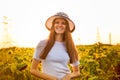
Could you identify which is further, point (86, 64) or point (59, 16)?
point (86, 64)

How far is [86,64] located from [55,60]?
16.7 feet

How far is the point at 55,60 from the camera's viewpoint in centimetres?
581

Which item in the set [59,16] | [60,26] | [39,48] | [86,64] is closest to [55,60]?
[39,48]

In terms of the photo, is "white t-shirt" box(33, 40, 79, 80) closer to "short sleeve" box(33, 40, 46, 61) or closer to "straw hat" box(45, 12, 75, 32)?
"short sleeve" box(33, 40, 46, 61)

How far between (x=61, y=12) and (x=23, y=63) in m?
3.68

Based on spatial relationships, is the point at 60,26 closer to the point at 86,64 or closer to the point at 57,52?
the point at 57,52

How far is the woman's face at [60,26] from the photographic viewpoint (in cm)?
594

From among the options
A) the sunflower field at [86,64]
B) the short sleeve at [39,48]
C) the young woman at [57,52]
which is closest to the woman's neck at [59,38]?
the young woman at [57,52]

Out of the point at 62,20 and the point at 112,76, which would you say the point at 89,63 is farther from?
the point at 62,20

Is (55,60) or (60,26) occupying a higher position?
(60,26)

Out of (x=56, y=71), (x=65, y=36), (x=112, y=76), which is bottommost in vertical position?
(x=112, y=76)

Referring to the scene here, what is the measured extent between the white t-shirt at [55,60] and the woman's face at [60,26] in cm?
15

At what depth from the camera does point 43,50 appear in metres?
5.77

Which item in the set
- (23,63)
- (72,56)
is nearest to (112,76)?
(23,63)
